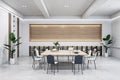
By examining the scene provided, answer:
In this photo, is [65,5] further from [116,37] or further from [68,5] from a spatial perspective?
[116,37]

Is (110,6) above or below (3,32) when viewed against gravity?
above

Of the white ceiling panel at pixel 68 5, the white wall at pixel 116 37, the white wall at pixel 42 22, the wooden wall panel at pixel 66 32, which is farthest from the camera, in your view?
the wooden wall panel at pixel 66 32

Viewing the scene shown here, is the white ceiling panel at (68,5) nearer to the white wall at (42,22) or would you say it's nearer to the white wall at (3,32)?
the white wall at (3,32)

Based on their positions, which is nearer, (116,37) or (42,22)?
(116,37)

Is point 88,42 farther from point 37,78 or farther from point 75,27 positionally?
point 37,78

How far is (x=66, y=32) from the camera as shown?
1388cm

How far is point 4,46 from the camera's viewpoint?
9.25 m

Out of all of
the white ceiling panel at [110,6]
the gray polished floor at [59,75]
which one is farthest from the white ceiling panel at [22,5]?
the white ceiling panel at [110,6]

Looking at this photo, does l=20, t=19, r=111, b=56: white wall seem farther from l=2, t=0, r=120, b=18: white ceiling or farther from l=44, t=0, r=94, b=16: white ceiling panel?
l=44, t=0, r=94, b=16: white ceiling panel

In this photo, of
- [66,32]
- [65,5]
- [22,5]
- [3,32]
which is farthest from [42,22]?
[3,32]

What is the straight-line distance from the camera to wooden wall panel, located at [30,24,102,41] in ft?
45.5

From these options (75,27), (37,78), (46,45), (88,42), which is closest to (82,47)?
(88,42)

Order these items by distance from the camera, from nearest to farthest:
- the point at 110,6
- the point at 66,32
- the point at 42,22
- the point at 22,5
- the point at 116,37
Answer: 1. the point at 22,5
2. the point at 110,6
3. the point at 116,37
4. the point at 42,22
5. the point at 66,32

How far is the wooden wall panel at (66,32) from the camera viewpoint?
1386cm
